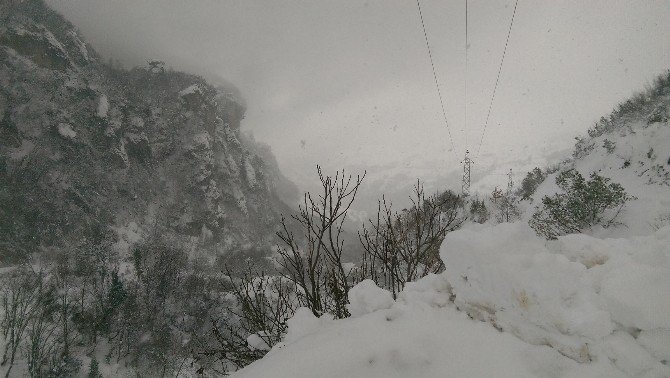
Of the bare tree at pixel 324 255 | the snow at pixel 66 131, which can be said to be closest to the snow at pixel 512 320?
the bare tree at pixel 324 255

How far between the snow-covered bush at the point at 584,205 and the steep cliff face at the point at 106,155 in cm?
4622

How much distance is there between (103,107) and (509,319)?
64.3 metres

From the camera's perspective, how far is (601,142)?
17.0 metres

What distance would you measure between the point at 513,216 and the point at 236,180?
178 feet

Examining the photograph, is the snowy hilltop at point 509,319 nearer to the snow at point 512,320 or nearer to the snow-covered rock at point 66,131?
the snow at point 512,320

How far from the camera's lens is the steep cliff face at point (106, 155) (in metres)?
40.5

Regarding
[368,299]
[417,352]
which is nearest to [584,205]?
[368,299]

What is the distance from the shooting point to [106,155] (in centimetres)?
4938

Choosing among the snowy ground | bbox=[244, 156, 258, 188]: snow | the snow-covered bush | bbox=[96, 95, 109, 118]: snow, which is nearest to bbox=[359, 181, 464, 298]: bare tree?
the snowy ground

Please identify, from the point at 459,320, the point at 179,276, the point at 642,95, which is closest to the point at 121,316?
the point at 179,276

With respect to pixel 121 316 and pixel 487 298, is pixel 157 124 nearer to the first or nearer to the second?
pixel 121 316

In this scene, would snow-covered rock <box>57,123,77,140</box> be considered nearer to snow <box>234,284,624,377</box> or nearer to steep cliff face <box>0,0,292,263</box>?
steep cliff face <box>0,0,292,263</box>

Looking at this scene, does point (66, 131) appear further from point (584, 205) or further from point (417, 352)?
point (417, 352)

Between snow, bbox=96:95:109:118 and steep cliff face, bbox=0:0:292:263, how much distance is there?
0.19 meters
